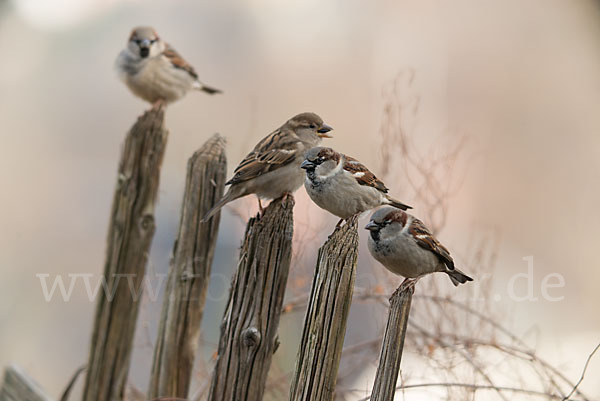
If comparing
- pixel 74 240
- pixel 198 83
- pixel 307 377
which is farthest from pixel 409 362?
pixel 74 240

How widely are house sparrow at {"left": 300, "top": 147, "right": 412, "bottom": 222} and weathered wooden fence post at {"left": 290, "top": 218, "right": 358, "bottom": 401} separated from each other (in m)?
0.45

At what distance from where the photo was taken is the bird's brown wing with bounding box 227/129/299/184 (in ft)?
9.28

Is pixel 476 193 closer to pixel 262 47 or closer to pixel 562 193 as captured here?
pixel 562 193

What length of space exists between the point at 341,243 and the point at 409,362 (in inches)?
67.1

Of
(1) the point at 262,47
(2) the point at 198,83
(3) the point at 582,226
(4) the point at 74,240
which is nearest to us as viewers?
(3) the point at 582,226

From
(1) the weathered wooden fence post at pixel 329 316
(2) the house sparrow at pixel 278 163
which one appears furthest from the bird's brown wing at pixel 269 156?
(1) the weathered wooden fence post at pixel 329 316

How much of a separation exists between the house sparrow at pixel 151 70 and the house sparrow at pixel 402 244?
236 centimetres

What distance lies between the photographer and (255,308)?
7.70ft

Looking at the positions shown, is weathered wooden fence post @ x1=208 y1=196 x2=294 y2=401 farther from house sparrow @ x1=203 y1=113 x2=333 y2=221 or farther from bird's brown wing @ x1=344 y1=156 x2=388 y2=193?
house sparrow @ x1=203 y1=113 x2=333 y2=221

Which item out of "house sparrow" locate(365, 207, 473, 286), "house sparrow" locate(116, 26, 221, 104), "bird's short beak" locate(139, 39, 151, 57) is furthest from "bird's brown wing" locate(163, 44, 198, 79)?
"house sparrow" locate(365, 207, 473, 286)

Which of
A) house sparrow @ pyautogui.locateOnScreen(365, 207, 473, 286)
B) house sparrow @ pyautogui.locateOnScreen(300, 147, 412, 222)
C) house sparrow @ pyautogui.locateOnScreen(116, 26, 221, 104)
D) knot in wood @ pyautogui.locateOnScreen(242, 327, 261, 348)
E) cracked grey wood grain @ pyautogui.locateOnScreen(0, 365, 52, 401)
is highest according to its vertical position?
house sparrow @ pyautogui.locateOnScreen(116, 26, 221, 104)

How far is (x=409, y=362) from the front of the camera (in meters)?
3.44

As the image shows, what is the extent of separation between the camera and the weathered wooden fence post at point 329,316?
6.30ft

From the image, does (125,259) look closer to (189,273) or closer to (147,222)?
(147,222)
